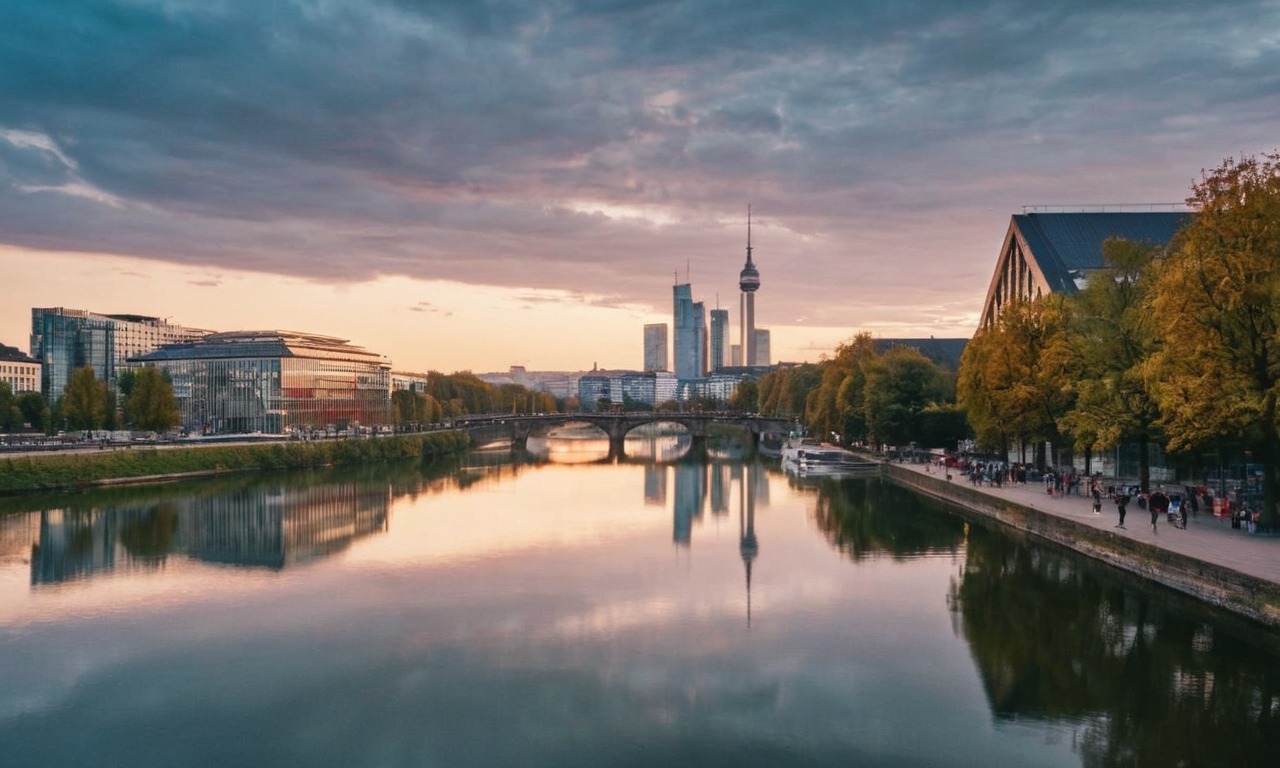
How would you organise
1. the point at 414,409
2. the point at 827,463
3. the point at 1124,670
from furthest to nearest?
1. the point at 414,409
2. the point at 827,463
3. the point at 1124,670

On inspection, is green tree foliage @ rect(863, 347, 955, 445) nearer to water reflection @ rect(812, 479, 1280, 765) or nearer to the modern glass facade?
water reflection @ rect(812, 479, 1280, 765)

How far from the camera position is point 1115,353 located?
41.9 metres

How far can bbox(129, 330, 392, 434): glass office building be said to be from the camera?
370 ft

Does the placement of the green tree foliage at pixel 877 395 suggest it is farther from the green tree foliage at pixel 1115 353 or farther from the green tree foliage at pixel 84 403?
the green tree foliage at pixel 84 403

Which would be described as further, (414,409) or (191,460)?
(414,409)

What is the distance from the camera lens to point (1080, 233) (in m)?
82.4

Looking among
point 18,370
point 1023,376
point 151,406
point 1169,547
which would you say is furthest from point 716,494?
point 18,370

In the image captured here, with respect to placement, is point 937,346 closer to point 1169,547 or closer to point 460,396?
point 460,396

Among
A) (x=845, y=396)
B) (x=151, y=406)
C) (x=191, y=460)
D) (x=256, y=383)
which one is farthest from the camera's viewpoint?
(x=256, y=383)

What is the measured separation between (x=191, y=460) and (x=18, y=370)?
104506 millimetres

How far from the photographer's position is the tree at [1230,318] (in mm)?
29891

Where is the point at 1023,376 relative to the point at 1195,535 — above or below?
above

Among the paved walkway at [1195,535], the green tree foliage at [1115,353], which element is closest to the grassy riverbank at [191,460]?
the paved walkway at [1195,535]

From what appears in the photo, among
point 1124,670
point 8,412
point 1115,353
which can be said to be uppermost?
point 1115,353
